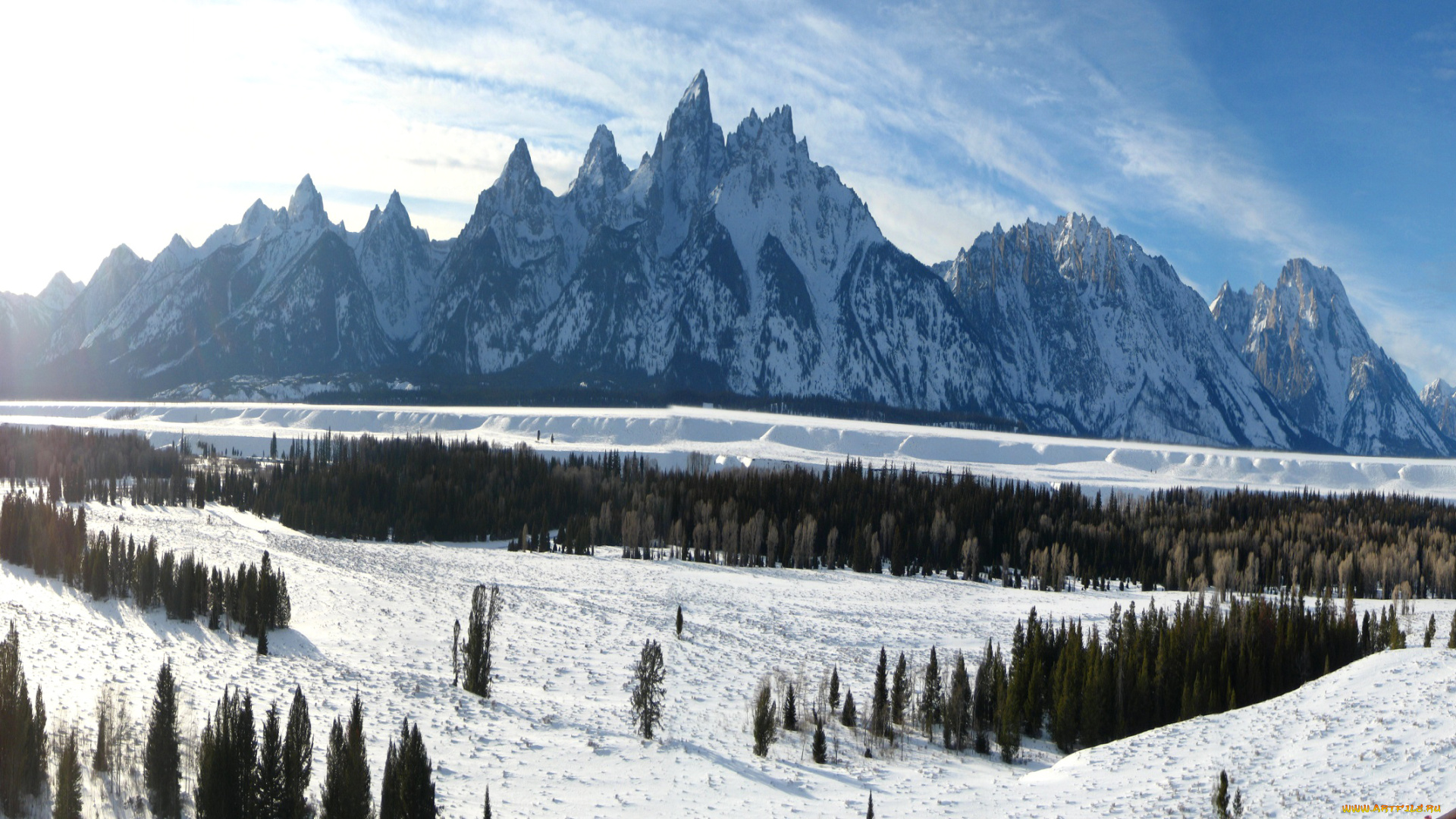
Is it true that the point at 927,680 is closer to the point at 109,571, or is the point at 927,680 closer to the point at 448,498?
the point at 109,571

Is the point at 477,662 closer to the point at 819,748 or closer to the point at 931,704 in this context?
the point at 819,748

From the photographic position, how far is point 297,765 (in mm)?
23297

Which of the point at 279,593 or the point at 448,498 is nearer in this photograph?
the point at 279,593

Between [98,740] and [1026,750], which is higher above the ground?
[98,740]

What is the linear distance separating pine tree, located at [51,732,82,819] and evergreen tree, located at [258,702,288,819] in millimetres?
4023

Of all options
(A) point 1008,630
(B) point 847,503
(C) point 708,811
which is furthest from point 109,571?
(B) point 847,503

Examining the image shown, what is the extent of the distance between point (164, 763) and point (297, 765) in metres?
3.69

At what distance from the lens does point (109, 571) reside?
52.2 metres

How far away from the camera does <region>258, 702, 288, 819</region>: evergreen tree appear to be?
22766mm

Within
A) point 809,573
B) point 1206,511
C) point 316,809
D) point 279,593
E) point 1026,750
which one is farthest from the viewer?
point 1206,511

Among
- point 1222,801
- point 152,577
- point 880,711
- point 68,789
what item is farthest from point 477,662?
point 1222,801

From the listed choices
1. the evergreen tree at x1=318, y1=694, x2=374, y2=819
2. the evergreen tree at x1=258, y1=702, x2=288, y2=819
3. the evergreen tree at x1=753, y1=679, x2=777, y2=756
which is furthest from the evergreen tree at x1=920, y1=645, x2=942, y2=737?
the evergreen tree at x1=258, y1=702, x2=288, y2=819

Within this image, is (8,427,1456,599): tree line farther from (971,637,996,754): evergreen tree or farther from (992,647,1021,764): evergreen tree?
(992,647,1021,764): evergreen tree

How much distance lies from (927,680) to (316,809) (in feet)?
77.6
